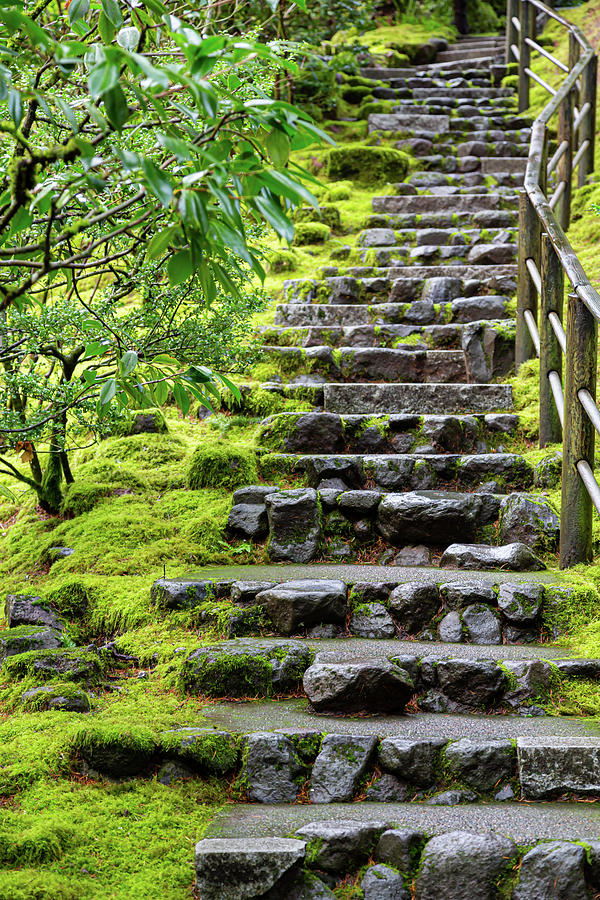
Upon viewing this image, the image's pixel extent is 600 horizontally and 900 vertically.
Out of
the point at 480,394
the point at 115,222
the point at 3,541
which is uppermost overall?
the point at 115,222

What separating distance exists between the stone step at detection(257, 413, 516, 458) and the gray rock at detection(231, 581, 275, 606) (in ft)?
4.62

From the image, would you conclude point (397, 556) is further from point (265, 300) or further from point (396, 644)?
point (265, 300)

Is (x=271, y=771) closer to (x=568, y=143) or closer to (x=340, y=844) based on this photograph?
(x=340, y=844)

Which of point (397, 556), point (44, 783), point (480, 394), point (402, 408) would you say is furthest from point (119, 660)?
point (480, 394)

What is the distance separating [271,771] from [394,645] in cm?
83

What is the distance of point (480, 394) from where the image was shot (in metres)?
4.92

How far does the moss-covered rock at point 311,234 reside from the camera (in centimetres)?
726

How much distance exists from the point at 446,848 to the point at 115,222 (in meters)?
2.61

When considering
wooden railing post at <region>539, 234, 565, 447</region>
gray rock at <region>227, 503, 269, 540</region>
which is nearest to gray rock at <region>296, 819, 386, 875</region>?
gray rock at <region>227, 503, 269, 540</region>

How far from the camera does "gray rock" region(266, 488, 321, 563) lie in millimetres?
3771

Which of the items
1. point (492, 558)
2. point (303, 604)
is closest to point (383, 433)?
point (492, 558)

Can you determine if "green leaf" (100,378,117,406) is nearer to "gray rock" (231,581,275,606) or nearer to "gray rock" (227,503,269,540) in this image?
"gray rock" (231,581,275,606)

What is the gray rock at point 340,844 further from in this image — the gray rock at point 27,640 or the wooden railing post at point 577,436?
the wooden railing post at point 577,436

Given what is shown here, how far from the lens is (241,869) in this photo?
1999 mm
